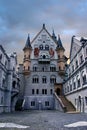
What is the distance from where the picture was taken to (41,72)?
57.5 meters

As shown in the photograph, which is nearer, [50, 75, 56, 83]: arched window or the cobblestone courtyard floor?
the cobblestone courtyard floor

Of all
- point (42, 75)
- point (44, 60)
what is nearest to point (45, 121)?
point (42, 75)

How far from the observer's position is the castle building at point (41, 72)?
5488 centimetres

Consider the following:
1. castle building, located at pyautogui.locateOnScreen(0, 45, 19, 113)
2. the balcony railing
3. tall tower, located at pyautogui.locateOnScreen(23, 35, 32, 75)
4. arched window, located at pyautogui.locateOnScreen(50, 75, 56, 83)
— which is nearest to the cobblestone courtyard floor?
castle building, located at pyautogui.locateOnScreen(0, 45, 19, 113)

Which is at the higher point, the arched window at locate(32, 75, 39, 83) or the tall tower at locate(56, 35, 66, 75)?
the tall tower at locate(56, 35, 66, 75)

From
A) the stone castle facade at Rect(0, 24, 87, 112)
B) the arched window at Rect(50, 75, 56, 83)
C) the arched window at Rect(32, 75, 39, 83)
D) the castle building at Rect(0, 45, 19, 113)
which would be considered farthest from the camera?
the arched window at Rect(50, 75, 56, 83)

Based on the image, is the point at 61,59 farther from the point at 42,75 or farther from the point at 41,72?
the point at 42,75

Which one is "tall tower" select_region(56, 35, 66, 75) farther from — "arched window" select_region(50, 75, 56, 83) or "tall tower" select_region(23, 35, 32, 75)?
"tall tower" select_region(23, 35, 32, 75)

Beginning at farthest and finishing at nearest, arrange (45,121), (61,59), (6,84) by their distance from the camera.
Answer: (61,59) → (6,84) → (45,121)

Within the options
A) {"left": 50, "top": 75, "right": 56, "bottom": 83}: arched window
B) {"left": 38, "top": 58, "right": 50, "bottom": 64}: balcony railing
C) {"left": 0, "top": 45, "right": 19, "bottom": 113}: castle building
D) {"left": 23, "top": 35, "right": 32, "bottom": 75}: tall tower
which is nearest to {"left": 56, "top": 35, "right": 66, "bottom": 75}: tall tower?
{"left": 50, "top": 75, "right": 56, "bottom": 83}: arched window

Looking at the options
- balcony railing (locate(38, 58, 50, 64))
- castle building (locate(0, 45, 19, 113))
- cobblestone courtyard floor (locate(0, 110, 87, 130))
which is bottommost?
cobblestone courtyard floor (locate(0, 110, 87, 130))

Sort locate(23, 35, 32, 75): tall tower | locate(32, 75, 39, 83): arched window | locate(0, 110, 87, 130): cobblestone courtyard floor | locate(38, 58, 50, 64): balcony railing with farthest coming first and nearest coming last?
locate(38, 58, 50, 64): balcony railing < locate(23, 35, 32, 75): tall tower < locate(32, 75, 39, 83): arched window < locate(0, 110, 87, 130): cobblestone courtyard floor

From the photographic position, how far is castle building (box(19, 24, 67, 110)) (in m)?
54.9

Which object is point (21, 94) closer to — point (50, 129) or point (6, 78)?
point (6, 78)
